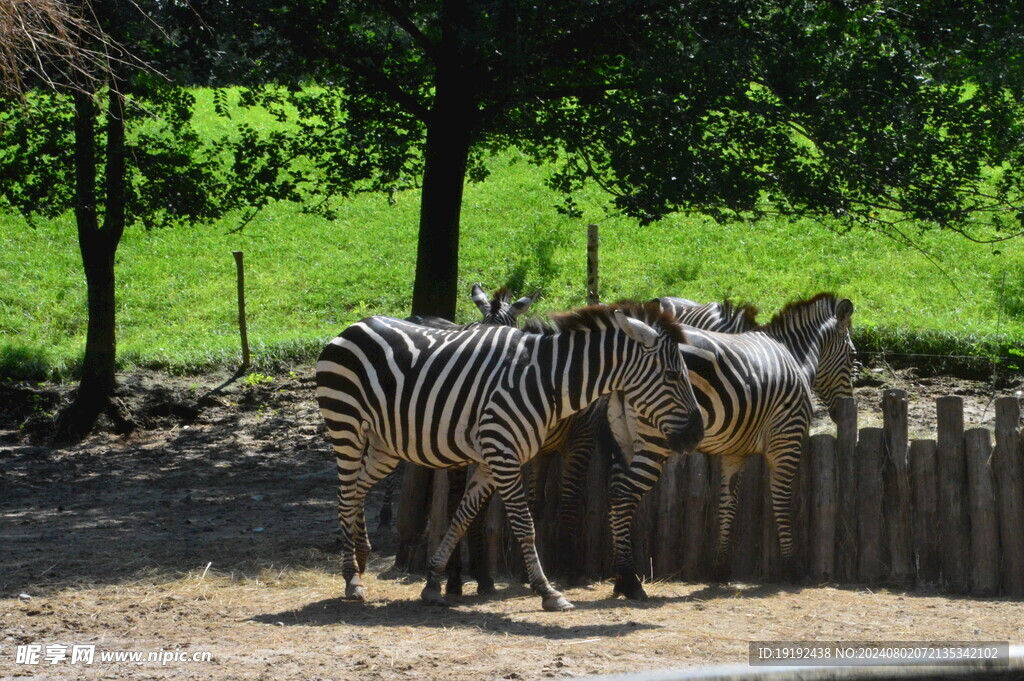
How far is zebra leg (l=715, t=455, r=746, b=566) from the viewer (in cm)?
734

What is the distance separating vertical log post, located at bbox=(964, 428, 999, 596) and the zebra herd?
3.67ft

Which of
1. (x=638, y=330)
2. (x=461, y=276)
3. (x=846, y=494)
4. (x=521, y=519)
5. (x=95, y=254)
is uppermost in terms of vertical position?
(x=461, y=276)

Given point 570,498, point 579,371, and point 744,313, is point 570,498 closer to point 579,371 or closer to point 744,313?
point 579,371

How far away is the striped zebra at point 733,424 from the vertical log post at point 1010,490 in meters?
1.24

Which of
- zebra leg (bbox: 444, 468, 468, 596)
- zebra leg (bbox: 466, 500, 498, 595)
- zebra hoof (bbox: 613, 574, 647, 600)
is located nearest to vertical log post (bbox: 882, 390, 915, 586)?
zebra hoof (bbox: 613, 574, 647, 600)

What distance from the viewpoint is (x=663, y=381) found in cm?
659

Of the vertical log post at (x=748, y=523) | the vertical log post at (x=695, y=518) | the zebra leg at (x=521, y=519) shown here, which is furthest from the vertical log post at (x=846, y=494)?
the zebra leg at (x=521, y=519)

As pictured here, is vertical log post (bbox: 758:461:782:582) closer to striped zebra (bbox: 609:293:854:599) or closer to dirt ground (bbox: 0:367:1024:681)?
striped zebra (bbox: 609:293:854:599)

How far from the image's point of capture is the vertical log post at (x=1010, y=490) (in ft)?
22.2

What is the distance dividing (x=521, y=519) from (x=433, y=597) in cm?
76

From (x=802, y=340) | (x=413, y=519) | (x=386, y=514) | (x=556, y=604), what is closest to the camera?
(x=556, y=604)

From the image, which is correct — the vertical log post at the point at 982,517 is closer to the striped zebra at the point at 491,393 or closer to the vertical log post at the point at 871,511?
the vertical log post at the point at 871,511

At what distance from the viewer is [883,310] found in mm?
15438

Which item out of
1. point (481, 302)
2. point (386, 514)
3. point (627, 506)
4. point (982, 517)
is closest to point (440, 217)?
point (481, 302)
